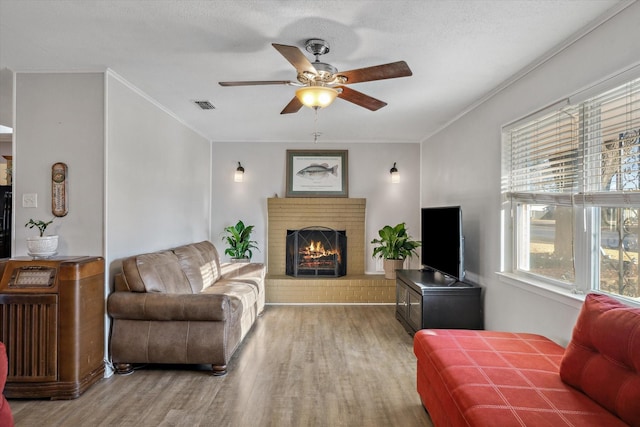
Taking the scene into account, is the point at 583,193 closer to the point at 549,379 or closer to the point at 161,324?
the point at 549,379

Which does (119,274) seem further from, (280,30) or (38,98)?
(280,30)

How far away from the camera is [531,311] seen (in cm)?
293

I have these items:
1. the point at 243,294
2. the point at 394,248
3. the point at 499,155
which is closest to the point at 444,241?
the point at 499,155

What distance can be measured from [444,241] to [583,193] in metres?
1.71

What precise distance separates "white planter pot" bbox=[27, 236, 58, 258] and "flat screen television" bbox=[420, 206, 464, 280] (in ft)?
11.1

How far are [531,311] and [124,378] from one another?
320 cm

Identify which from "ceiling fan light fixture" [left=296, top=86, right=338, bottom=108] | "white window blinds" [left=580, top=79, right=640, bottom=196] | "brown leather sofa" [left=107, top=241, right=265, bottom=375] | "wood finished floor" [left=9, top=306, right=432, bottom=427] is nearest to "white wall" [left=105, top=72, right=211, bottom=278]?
"brown leather sofa" [left=107, top=241, right=265, bottom=375]

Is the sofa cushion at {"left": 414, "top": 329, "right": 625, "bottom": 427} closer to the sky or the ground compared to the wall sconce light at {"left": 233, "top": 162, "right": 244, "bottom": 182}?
closer to the ground

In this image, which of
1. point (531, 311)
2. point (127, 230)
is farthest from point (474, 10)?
point (127, 230)

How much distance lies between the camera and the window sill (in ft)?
7.93

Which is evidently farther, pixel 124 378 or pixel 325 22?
pixel 124 378

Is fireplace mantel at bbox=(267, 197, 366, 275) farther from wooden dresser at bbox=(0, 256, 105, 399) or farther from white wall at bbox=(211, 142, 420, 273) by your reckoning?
wooden dresser at bbox=(0, 256, 105, 399)

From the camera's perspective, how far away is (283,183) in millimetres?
6172

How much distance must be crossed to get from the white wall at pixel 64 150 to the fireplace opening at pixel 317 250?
10.5 ft
